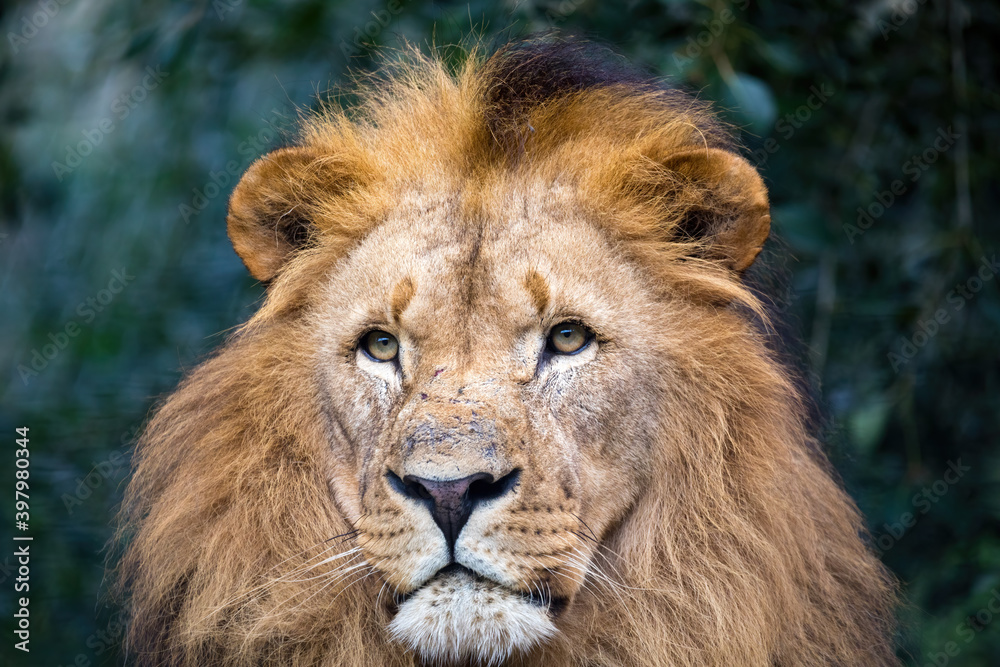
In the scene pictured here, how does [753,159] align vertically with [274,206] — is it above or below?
above

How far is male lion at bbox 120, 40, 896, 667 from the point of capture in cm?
171

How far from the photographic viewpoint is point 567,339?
5.89 ft

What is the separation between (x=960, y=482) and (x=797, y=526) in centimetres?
157

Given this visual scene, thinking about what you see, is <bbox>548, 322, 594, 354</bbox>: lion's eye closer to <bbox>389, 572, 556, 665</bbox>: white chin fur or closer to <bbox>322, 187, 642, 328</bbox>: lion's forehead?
<bbox>322, 187, 642, 328</bbox>: lion's forehead

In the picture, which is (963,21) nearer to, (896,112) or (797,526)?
(896,112)

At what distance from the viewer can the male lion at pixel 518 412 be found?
171 cm

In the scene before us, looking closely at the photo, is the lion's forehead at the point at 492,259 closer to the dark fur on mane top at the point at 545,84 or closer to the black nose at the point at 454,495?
the dark fur on mane top at the point at 545,84

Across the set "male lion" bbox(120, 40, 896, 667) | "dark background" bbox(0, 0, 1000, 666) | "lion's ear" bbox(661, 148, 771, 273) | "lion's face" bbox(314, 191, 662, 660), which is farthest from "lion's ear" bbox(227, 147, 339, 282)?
"dark background" bbox(0, 0, 1000, 666)

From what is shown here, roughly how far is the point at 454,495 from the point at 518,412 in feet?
0.74

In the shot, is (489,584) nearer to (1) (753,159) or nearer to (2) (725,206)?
(2) (725,206)

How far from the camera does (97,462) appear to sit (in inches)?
132

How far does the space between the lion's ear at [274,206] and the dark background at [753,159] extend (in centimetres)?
88

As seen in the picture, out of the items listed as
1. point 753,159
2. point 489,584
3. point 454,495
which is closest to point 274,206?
point 454,495

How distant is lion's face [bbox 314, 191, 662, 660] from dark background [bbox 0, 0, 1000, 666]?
1.08 meters
